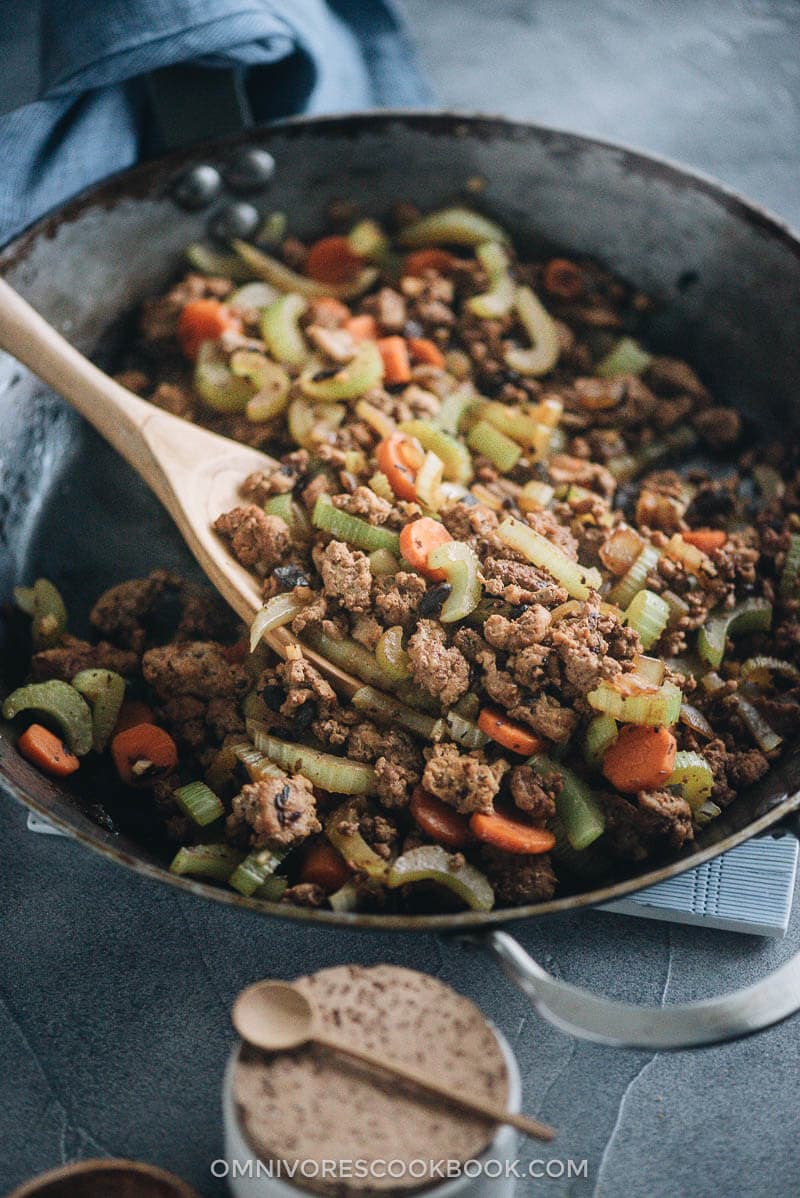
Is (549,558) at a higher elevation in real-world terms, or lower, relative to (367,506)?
lower

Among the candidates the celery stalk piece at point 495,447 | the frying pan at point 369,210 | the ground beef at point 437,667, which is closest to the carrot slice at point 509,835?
the ground beef at point 437,667

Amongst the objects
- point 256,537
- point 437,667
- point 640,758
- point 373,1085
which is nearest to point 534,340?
point 256,537

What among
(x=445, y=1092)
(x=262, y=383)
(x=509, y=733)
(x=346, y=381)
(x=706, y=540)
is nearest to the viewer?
(x=445, y=1092)

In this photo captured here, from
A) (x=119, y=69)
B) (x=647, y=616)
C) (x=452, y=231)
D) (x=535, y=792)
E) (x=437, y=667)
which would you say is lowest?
(x=535, y=792)

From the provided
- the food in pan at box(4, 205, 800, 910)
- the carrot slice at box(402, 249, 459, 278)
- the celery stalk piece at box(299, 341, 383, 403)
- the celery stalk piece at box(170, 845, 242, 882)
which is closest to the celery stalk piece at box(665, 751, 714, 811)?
the food in pan at box(4, 205, 800, 910)

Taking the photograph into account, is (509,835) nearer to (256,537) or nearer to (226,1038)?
(226,1038)

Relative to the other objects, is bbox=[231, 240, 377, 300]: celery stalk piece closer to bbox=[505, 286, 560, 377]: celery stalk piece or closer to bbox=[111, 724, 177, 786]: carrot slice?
bbox=[505, 286, 560, 377]: celery stalk piece
